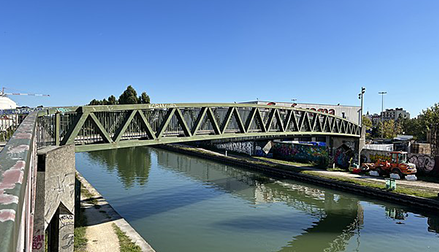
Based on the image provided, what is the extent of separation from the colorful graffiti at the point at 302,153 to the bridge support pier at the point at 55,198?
34.9 meters

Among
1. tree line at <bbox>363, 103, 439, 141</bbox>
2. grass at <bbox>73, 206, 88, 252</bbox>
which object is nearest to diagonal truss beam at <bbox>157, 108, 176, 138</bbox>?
grass at <bbox>73, 206, 88, 252</bbox>

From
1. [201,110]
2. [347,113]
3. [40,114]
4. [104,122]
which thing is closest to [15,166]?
A: [40,114]

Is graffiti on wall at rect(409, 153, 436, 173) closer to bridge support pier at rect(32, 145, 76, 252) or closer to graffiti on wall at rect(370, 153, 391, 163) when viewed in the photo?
graffiti on wall at rect(370, 153, 391, 163)

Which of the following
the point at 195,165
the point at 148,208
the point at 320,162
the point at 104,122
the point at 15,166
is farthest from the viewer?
the point at 195,165

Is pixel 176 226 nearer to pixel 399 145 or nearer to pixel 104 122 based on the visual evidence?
pixel 104 122

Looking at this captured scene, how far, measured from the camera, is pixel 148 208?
21.7 meters

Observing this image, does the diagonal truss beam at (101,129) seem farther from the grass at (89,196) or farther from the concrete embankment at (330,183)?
the concrete embankment at (330,183)

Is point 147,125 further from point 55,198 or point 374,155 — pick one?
point 374,155

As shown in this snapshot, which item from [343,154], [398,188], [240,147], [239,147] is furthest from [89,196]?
[239,147]

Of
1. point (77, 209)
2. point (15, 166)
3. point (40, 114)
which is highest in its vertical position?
point (40, 114)

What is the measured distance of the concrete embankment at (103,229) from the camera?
12.7 metres

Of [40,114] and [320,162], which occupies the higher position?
[40,114]

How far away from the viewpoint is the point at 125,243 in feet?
42.8

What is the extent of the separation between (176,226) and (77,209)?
19.7 feet
